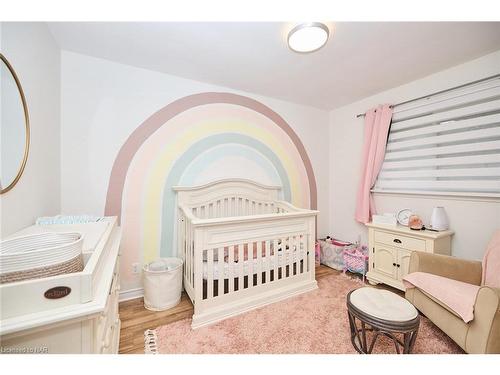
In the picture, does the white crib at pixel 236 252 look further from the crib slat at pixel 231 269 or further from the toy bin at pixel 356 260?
the toy bin at pixel 356 260

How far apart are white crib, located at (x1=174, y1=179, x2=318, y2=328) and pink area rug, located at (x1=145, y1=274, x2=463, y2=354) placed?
0.12 m

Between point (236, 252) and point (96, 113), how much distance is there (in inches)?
71.7

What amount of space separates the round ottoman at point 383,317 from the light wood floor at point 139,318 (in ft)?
4.26

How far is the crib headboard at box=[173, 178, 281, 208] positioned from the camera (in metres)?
2.21

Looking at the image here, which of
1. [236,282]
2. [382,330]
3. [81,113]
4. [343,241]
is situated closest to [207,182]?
[236,282]

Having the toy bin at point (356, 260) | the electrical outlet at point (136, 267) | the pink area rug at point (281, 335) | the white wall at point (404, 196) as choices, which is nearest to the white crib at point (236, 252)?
the pink area rug at point (281, 335)

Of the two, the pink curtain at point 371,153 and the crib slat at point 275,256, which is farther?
the pink curtain at point 371,153

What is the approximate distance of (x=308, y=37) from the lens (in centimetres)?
154

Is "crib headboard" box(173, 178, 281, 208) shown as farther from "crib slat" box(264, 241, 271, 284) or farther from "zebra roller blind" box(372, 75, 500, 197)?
"zebra roller blind" box(372, 75, 500, 197)

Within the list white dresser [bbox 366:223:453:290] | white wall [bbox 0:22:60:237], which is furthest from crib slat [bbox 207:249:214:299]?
white dresser [bbox 366:223:453:290]

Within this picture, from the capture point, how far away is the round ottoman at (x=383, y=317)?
3.73 ft

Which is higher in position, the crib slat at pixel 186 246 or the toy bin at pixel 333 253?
the crib slat at pixel 186 246

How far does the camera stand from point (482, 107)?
6.17 ft
